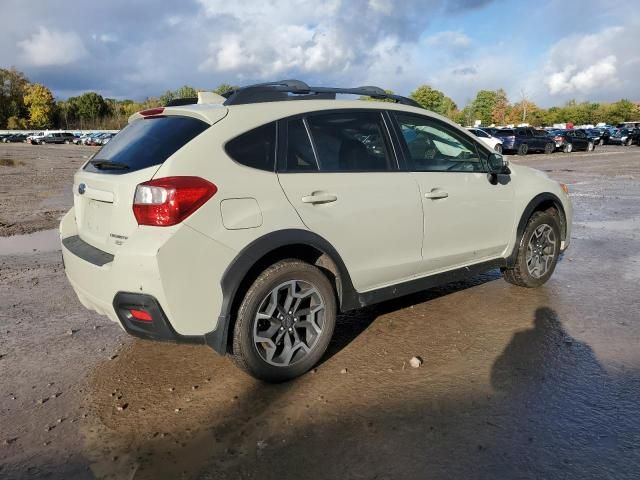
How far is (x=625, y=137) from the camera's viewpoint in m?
46.3

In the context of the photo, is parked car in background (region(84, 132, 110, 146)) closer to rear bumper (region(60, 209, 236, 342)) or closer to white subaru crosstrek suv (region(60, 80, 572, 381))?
white subaru crosstrek suv (region(60, 80, 572, 381))

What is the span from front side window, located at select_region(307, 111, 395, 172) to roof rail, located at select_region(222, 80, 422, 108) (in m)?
0.20

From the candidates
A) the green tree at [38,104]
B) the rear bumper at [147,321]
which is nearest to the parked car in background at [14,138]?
the green tree at [38,104]

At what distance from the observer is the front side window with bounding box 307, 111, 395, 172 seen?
12.2 feet

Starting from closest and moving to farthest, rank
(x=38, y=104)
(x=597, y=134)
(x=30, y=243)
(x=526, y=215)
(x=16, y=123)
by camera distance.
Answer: (x=526, y=215) < (x=30, y=243) < (x=597, y=134) < (x=16, y=123) < (x=38, y=104)

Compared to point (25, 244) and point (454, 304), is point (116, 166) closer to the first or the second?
point (454, 304)

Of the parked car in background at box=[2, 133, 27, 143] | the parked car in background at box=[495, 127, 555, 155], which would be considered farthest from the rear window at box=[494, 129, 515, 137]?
the parked car in background at box=[2, 133, 27, 143]

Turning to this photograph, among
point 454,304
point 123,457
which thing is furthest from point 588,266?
point 123,457

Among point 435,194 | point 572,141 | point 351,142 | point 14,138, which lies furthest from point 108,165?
point 14,138

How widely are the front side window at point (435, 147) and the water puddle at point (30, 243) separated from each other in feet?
17.8

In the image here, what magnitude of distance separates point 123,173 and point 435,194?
2296 mm

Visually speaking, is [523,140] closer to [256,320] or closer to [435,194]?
[435,194]

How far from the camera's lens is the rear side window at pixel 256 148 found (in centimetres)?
332

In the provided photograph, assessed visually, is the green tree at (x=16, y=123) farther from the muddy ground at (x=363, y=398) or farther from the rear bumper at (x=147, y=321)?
the rear bumper at (x=147, y=321)
